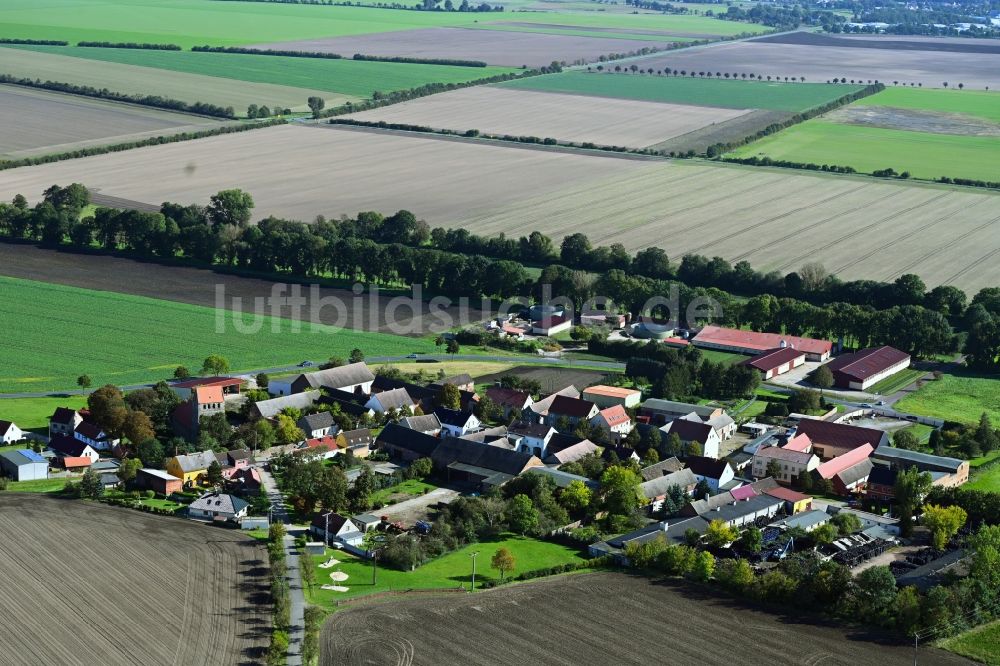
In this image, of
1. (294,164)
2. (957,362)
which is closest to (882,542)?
(957,362)

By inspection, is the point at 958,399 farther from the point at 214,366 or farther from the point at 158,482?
the point at 158,482

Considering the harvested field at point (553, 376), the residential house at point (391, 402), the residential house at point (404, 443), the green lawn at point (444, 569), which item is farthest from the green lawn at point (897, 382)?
the green lawn at point (444, 569)

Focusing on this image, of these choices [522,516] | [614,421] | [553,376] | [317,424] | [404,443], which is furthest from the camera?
[553,376]

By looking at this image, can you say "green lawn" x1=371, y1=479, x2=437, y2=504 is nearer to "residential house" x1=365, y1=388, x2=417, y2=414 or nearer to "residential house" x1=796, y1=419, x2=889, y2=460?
"residential house" x1=365, y1=388, x2=417, y2=414

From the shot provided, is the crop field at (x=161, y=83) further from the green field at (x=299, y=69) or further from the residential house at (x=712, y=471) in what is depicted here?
the residential house at (x=712, y=471)

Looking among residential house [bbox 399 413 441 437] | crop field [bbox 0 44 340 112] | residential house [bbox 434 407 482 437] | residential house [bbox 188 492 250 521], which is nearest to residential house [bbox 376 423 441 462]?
residential house [bbox 399 413 441 437]

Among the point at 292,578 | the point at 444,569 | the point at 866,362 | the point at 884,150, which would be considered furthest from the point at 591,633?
the point at 884,150
